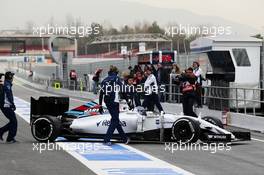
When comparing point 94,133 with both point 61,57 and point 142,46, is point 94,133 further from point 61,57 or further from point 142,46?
point 61,57

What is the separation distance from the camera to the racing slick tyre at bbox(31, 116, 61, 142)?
15.0 m

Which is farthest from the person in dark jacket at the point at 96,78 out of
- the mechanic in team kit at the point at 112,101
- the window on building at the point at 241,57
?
the mechanic in team kit at the point at 112,101

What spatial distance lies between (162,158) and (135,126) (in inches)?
92.0

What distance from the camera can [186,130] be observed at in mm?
14531

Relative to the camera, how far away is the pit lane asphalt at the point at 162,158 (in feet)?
36.0

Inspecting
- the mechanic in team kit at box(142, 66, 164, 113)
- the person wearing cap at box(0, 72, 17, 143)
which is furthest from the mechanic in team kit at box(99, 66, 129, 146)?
the mechanic in team kit at box(142, 66, 164, 113)

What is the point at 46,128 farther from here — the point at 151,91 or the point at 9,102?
the point at 151,91

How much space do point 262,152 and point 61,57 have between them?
42.1 meters

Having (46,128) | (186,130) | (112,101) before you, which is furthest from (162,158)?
(46,128)

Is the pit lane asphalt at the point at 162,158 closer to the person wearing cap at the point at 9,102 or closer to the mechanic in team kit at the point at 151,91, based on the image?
the person wearing cap at the point at 9,102

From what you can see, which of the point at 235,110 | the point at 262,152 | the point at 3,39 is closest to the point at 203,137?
the point at 262,152

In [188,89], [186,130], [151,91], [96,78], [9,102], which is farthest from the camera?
[96,78]

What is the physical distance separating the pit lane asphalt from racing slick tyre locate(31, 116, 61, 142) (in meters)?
0.37

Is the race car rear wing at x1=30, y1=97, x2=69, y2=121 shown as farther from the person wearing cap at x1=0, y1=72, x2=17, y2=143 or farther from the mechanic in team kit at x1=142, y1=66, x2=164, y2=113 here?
the mechanic in team kit at x1=142, y1=66, x2=164, y2=113
